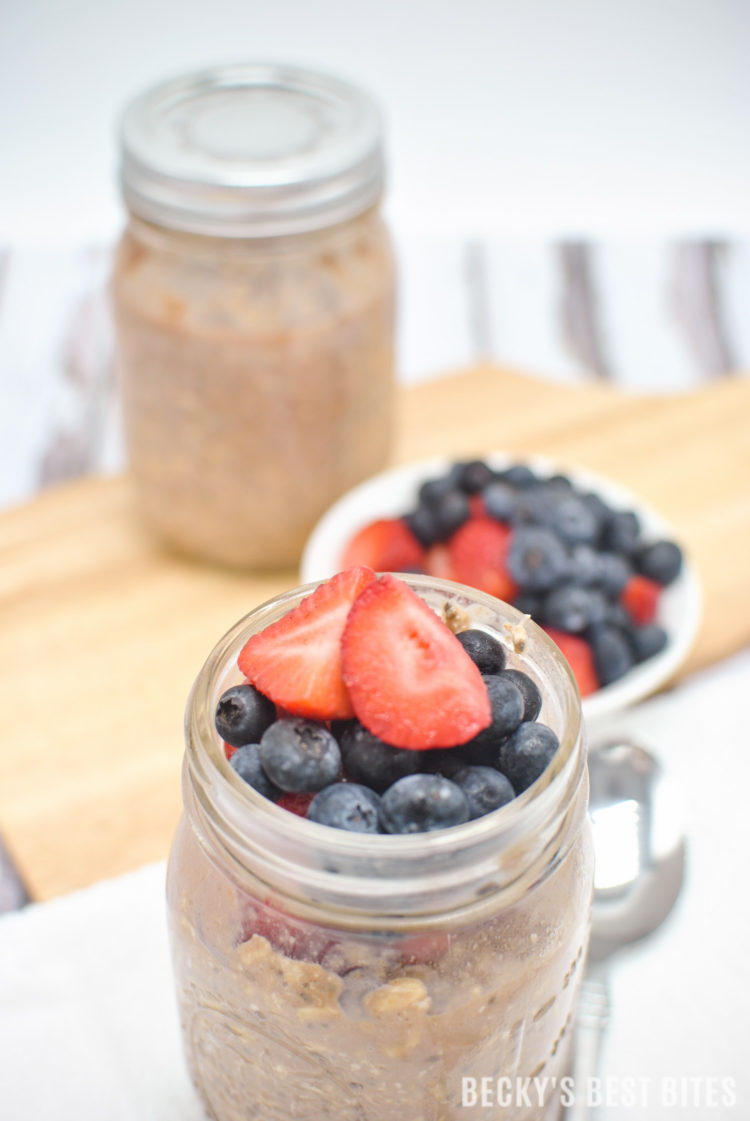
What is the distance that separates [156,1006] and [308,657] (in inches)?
16.3

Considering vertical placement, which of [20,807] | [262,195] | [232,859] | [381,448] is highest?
[262,195]

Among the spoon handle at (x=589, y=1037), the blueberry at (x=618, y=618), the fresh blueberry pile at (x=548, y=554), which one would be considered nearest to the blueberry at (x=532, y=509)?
the fresh blueberry pile at (x=548, y=554)

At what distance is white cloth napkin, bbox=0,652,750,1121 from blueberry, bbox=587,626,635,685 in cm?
16

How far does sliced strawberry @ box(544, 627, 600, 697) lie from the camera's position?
3.35ft

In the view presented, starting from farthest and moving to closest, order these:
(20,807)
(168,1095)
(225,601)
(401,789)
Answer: (225,601) → (20,807) → (168,1095) → (401,789)

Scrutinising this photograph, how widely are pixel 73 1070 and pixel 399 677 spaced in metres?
0.46

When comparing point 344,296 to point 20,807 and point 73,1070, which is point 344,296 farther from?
point 73,1070

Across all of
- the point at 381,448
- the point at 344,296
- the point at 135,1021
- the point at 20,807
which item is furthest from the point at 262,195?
the point at 135,1021

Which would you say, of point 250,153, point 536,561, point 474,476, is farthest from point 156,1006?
point 250,153

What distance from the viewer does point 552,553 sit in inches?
41.8

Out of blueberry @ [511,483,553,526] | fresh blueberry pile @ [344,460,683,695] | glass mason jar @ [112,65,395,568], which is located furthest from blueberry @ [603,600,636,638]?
glass mason jar @ [112,65,395,568]

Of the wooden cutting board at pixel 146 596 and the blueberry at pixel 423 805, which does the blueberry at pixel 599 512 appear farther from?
the blueberry at pixel 423 805

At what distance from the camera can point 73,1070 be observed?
77 centimetres

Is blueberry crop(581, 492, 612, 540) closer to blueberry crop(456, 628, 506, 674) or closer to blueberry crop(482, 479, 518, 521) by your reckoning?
blueberry crop(482, 479, 518, 521)
